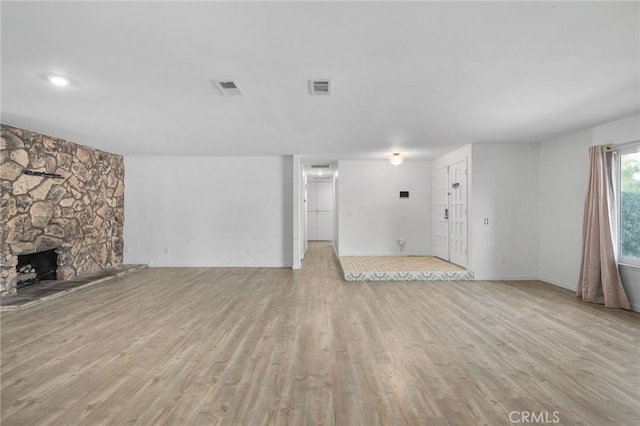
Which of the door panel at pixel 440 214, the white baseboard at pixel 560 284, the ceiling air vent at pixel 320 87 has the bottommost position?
the white baseboard at pixel 560 284

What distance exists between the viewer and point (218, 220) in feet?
24.9

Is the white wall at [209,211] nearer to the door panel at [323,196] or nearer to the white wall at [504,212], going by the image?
the white wall at [504,212]

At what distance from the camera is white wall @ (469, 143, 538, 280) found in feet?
19.9

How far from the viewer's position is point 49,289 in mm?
5031

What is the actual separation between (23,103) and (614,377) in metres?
6.50

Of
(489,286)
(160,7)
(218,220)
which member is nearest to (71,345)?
(160,7)

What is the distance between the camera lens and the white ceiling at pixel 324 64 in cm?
199

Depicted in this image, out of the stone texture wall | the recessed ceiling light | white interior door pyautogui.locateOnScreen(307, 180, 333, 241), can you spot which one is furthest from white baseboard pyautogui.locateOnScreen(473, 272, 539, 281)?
the stone texture wall

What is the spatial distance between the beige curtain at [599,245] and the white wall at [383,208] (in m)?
3.69

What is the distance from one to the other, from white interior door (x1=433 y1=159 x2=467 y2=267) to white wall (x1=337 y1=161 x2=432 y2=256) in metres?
0.32

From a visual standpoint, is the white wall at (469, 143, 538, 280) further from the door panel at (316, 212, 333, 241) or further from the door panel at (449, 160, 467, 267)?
the door panel at (316, 212, 333, 241)

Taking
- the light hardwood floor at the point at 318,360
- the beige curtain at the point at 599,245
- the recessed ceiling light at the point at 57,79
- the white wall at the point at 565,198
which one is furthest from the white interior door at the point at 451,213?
the recessed ceiling light at the point at 57,79

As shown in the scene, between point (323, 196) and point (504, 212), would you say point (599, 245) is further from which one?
point (323, 196)

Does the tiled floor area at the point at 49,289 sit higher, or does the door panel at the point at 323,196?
the door panel at the point at 323,196
